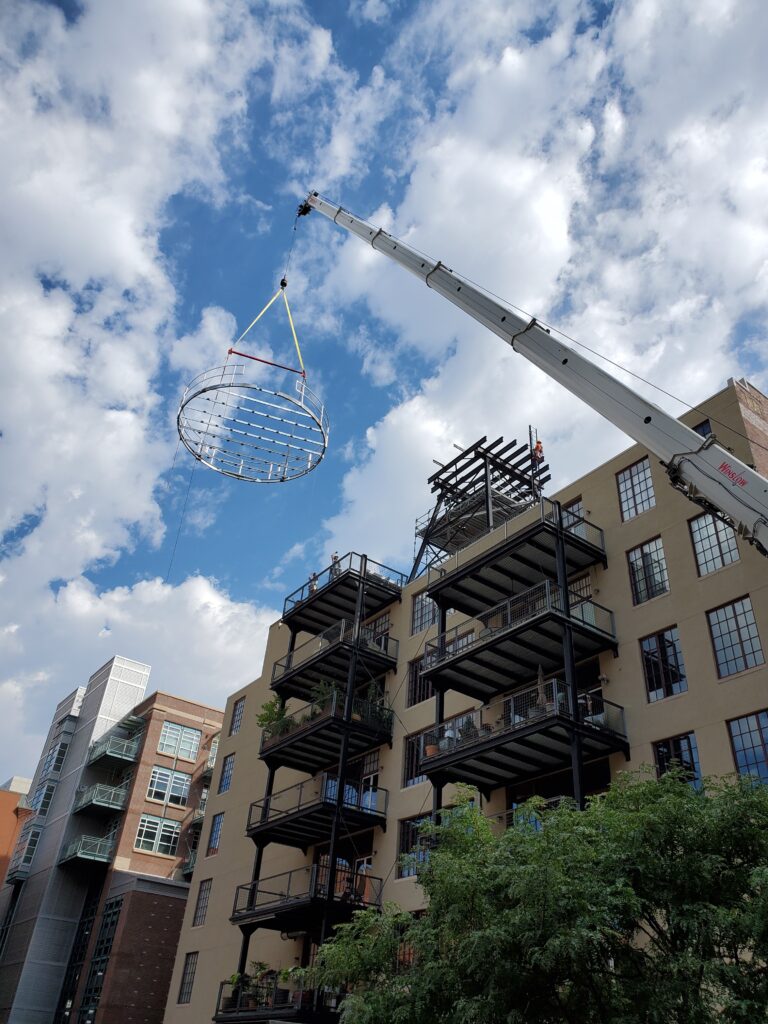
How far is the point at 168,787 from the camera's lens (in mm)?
49875

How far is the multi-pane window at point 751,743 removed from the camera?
18.6m

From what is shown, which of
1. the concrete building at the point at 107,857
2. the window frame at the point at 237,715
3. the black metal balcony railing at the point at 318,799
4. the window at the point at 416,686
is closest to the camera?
the black metal balcony railing at the point at 318,799

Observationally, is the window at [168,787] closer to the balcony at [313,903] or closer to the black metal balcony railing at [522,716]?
the balcony at [313,903]

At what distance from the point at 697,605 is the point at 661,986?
11534 millimetres

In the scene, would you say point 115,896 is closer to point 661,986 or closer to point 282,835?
point 282,835

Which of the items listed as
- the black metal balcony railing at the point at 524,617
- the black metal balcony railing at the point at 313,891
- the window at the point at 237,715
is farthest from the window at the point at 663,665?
the window at the point at 237,715

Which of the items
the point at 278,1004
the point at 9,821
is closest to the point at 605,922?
the point at 278,1004

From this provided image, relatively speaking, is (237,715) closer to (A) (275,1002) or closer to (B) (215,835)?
(B) (215,835)

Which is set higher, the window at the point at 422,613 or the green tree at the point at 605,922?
the window at the point at 422,613

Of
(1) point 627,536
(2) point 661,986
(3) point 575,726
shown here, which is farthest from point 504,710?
(2) point 661,986

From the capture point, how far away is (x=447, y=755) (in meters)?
23.3

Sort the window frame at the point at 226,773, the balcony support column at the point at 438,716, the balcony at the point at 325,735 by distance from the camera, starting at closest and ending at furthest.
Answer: the balcony support column at the point at 438,716 → the balcony at the point at 325,735 → the window frame at the point at 226,773

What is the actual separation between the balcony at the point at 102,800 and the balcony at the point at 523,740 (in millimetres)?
29123

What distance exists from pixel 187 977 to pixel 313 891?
10.3 meters
